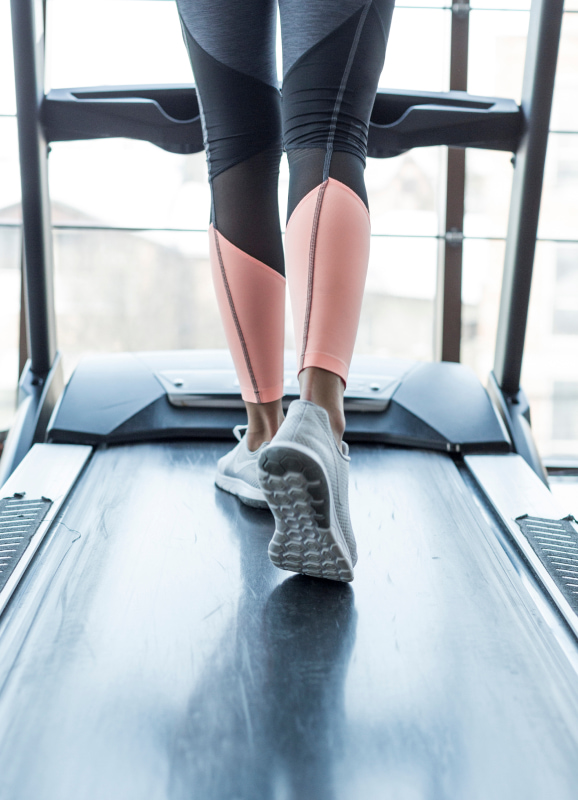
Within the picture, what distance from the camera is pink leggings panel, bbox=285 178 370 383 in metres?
0.79

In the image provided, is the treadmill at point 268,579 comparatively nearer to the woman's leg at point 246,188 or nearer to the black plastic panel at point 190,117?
the black plastic panel at point 190,117

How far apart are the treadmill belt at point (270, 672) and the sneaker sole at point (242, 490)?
4 cm

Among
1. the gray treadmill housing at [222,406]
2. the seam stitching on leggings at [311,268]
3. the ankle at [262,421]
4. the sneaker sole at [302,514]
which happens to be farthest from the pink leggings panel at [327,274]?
the gray treadmill housing at [222,406]

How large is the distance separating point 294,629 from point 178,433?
840 mm

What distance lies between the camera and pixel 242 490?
3.77ft

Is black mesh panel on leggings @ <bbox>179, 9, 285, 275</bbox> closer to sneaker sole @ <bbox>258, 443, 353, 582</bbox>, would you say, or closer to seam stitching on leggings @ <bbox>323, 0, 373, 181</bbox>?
seam stitching on leggings @ <bbox>323, 0, 373, 181</bbox>

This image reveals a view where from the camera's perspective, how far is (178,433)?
154 cm

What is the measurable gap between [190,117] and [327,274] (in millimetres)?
936

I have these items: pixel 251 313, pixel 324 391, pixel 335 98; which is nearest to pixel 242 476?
pixel 251 313

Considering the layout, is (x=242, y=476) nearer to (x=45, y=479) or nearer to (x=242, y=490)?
(x=242, y=490)

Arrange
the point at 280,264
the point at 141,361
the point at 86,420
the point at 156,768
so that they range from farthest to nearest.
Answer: the point at 141,361, the point at 86,420, the point at 280,264, the point at 156,768

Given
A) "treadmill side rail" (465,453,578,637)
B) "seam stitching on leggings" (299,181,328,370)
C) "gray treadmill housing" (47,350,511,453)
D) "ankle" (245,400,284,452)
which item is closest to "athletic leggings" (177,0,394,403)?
"seam stitching on leggings" (299,181,328,370)

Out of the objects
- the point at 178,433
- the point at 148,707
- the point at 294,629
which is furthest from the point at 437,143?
the point at 148,707

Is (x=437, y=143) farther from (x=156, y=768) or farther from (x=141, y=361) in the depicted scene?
(x=156, y=768)
